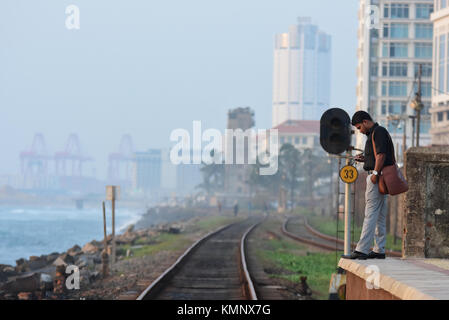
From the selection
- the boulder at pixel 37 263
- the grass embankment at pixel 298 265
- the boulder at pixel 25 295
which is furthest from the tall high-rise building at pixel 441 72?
the boulder at pixel 25 295

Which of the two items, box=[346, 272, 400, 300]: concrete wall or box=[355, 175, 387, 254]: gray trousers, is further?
box=[355, 175, 387, 254]: gray trousers

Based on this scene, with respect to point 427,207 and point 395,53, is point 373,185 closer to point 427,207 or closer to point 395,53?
point 427,207

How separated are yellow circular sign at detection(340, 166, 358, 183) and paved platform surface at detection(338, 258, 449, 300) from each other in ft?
3.59

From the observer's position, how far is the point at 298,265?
80.9ft

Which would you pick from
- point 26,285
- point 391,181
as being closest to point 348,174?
point 391,181

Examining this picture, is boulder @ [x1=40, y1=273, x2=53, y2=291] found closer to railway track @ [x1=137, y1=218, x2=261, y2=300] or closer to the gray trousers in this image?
railway track @ [x1=137, y1=218, x2=261, y2=300]

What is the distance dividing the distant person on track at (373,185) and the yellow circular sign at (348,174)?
194 mm

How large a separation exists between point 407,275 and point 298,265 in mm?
16667

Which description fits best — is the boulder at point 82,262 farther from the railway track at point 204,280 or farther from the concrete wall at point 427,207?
the concrete wall at point 427,207

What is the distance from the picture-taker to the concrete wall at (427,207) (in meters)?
11.1

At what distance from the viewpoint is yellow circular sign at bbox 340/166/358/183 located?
31.0 ft

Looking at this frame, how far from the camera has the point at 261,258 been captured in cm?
2650

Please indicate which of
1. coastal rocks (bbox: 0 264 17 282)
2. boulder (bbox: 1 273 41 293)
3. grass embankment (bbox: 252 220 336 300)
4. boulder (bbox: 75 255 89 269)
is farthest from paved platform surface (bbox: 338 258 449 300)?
coastal rocks (bbox: 0 264 17 282)
